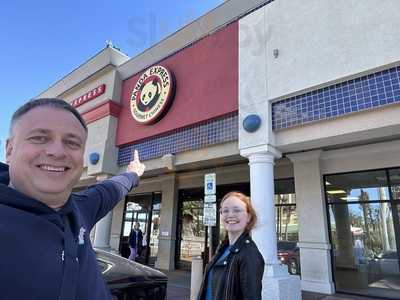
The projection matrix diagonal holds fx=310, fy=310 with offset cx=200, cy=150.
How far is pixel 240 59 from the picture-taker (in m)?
8.22

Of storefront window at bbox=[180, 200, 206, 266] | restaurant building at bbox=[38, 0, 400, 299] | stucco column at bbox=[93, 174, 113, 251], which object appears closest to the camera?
restaurant building at bbox=[38, 0, 400, 299]

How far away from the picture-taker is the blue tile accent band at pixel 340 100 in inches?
232

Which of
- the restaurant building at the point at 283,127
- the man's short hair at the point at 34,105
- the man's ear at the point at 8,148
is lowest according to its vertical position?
the man's ear at the point at 8,148

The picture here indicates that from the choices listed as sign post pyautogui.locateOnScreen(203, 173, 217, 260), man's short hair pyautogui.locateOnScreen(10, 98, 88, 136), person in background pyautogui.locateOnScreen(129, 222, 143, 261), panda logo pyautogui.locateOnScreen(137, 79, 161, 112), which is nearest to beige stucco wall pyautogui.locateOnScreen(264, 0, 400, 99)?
sign post pyautogui.locateOnScreen(203, 173, 217, 260)

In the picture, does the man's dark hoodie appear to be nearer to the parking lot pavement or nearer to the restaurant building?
the restaurant building

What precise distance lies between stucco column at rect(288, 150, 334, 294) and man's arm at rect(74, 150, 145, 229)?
24.5 ft

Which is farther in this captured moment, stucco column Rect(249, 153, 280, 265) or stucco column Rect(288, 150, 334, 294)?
stucco column Rect(288, 150, 334, 294)

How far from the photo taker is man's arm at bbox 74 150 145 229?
1855 mm

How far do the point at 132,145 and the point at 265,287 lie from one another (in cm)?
683

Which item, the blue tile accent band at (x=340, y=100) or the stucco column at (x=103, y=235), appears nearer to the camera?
the blue tile accent band at (x=340, y=100)

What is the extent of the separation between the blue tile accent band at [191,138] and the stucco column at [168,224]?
266cm

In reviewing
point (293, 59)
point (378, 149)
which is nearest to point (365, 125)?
point (293, 59)

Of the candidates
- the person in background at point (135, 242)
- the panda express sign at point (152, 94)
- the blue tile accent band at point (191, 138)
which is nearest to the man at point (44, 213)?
the blue tile accent band at point (191, 138)

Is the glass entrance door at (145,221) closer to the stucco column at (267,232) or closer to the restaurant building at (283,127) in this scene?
the restaurant building at (283,127)
